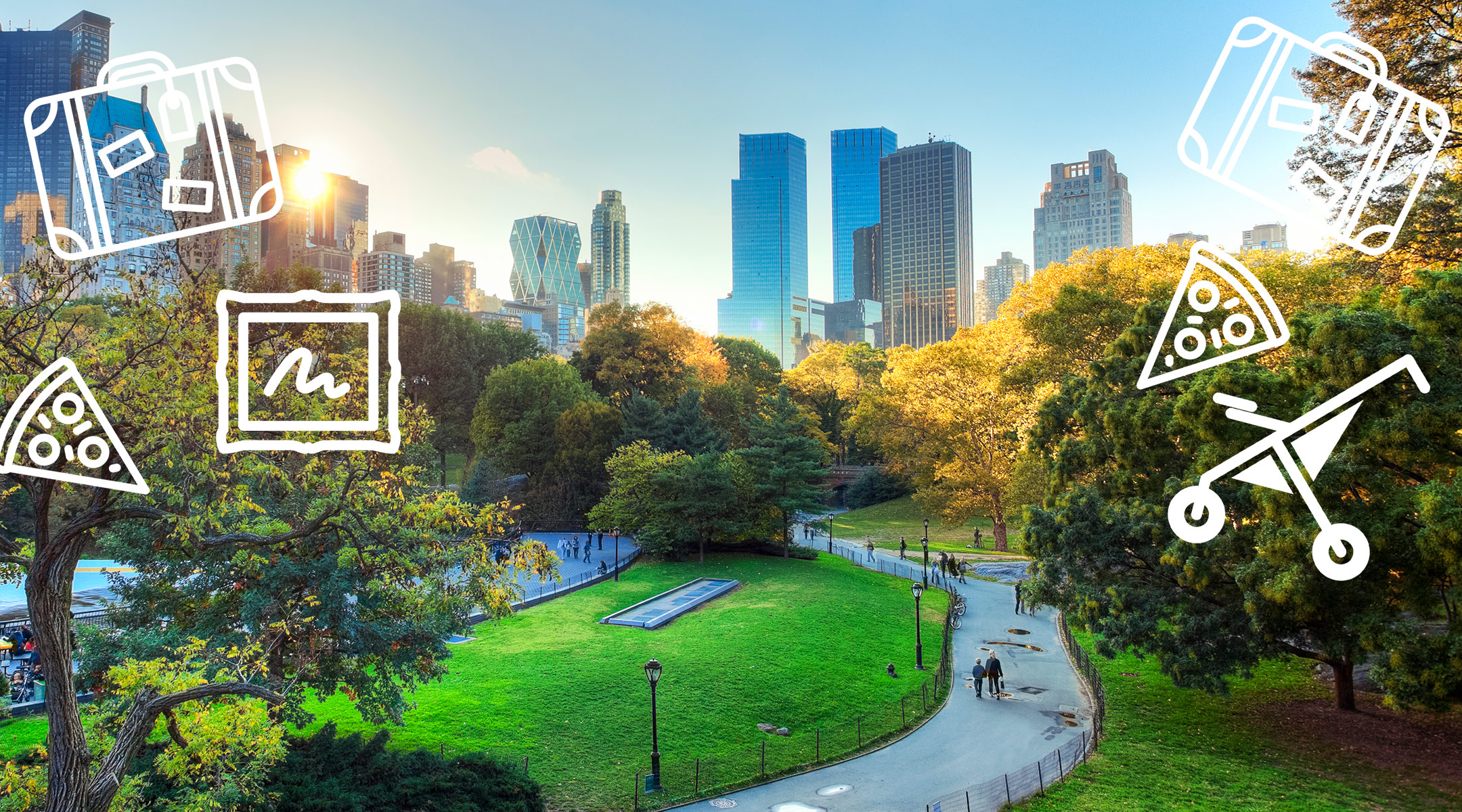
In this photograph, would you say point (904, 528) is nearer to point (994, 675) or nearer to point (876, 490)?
point (876, 490)

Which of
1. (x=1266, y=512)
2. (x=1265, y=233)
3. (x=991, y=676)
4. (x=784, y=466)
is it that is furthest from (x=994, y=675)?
(x=1265, y=233)

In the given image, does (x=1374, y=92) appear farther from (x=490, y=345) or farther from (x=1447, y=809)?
(x=490, y=345)

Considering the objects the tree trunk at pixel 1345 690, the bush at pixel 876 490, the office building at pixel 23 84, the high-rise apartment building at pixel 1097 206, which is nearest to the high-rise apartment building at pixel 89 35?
the office building at pixel 23 84

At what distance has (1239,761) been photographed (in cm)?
1451

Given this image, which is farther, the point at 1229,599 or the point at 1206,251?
the point at 1206,251

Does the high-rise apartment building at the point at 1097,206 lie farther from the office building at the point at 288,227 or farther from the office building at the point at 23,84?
the office building at the point at 23,84

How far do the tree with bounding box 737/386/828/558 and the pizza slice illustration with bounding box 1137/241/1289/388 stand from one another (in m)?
20.2

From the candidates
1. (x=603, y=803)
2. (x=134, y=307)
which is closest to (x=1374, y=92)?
(x=603, y=803)

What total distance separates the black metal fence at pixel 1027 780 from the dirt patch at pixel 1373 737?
3313mm

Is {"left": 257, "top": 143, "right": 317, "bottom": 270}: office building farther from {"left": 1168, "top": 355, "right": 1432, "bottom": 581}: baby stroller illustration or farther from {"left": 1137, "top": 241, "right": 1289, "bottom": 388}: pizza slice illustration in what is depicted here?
{"left": 1168, "top": 355, "right": 1432, "bottom": 581}: baby stroller illustration

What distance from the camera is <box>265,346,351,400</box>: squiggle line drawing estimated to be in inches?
323

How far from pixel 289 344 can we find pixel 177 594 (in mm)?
9101

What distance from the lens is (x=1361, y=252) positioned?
17.1 metres

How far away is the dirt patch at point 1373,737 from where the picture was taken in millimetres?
13430
